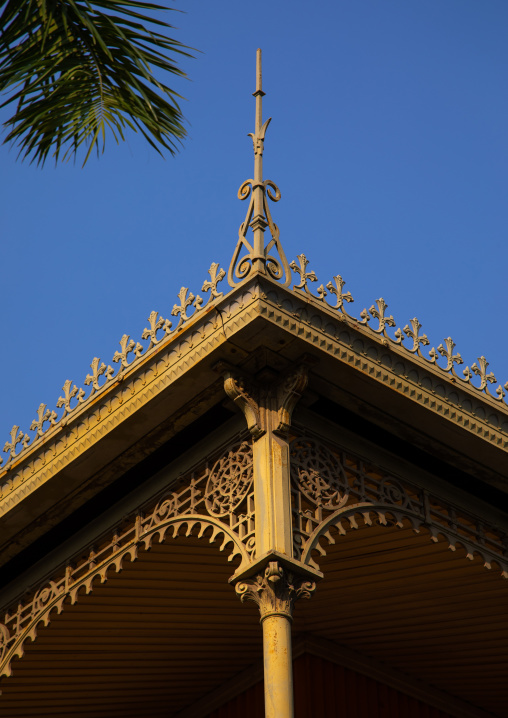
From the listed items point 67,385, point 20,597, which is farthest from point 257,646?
point 67,385

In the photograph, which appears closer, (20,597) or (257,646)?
(20,597)

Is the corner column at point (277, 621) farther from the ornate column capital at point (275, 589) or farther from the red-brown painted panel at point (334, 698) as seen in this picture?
the red-brown painted panel at point (334, 698)

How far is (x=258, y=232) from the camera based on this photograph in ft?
29.9

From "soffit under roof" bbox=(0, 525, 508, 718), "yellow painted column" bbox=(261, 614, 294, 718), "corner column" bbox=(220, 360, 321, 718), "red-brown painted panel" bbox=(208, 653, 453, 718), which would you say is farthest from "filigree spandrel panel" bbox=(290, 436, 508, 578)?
"red-brown painted panel" bbox=(208, 653, 453, 718)

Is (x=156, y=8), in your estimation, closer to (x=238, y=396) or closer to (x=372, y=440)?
(x=238, y=396)

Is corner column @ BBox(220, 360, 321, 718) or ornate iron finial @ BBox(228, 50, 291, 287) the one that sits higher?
ornate iron finial @ BBox(228, 50, 291, 287)

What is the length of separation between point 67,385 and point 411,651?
4.38 meters

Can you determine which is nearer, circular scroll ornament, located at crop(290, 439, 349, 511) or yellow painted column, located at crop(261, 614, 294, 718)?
yellow painted column, located at crop(261, 614, 294, 718)

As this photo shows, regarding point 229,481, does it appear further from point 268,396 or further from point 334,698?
point 334,698

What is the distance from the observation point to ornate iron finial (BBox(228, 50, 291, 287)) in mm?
9039

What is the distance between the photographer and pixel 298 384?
916 centimetres

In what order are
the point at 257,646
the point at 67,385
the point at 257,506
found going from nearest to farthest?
1. the point at 257,506
2. the point at 67,385
3. the point at 257,646

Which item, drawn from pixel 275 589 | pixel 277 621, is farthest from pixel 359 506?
pixel 277 621

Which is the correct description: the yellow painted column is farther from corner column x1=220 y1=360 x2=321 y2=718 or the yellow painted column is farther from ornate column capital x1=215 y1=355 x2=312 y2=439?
ornate column capital x1=215 y1=355 x2=312 y2=439
